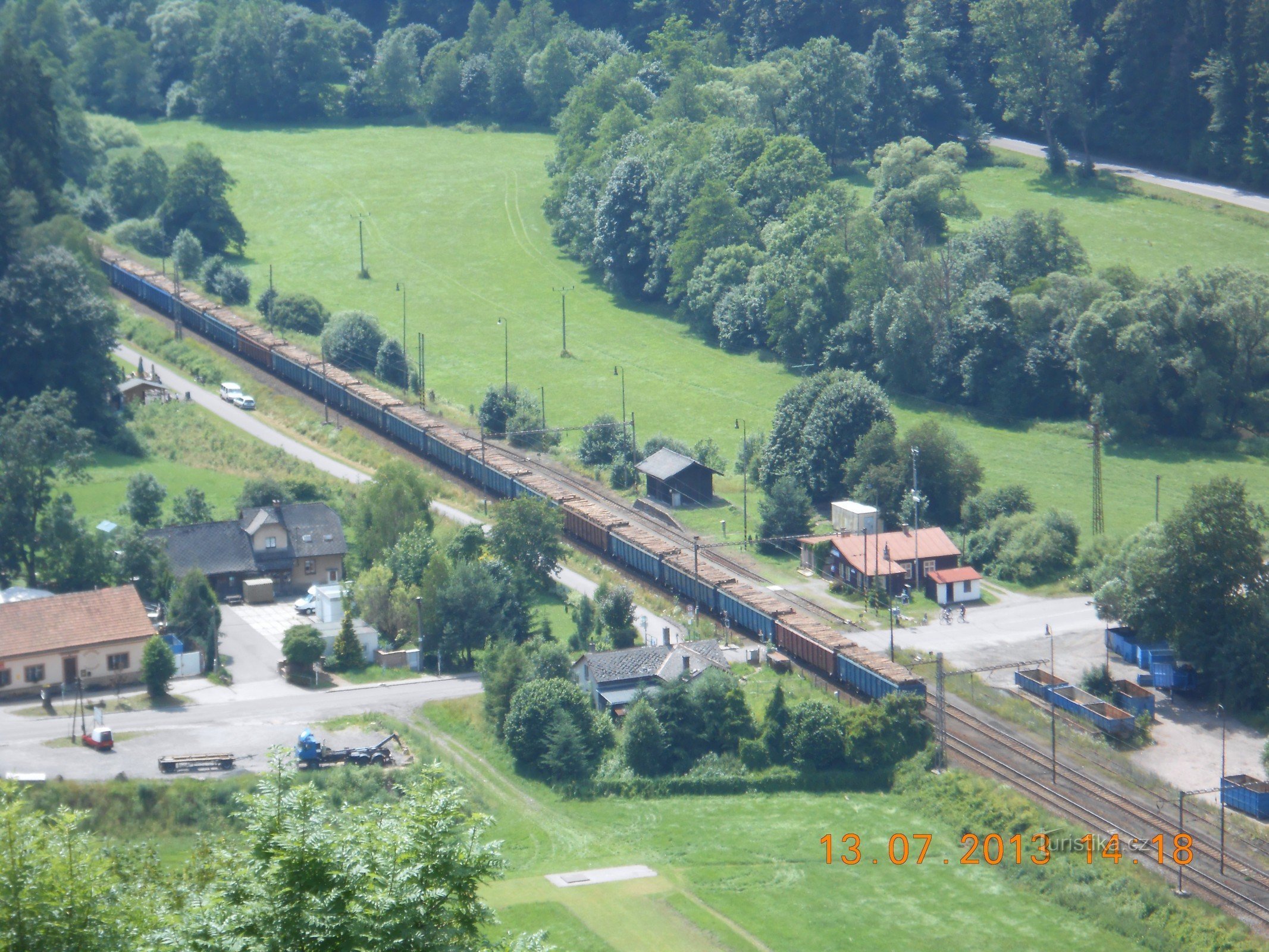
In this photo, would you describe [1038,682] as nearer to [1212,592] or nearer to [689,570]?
[1212,592]

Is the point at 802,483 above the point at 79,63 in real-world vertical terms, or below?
below

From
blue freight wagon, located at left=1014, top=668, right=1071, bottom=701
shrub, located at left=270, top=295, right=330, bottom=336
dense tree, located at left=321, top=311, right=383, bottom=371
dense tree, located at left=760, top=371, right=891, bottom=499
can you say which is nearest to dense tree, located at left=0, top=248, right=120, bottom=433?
dense tree, located at left=321, top=311, right=383, bottom=371

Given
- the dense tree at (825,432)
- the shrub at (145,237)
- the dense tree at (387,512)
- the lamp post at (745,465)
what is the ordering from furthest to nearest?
the shrub at (145,237), the dense tree at (825,432), the lamp post at (745,465), the dense tree at (387,512)

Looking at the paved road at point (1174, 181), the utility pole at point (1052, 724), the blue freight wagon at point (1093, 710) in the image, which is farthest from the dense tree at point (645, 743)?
the paved road at point (1174, 181)

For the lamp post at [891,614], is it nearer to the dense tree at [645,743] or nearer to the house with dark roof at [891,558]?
the house with dark roof at [891,558]

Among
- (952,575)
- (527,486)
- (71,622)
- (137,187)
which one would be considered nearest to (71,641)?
(71,622)

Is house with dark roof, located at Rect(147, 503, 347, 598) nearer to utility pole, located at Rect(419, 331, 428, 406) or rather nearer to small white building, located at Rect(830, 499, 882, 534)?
small white building, located at Rect(830, 499, 882, 534)

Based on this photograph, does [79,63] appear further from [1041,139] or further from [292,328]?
[1041,139]

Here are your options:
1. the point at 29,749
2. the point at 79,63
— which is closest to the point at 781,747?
the point at 29,749
